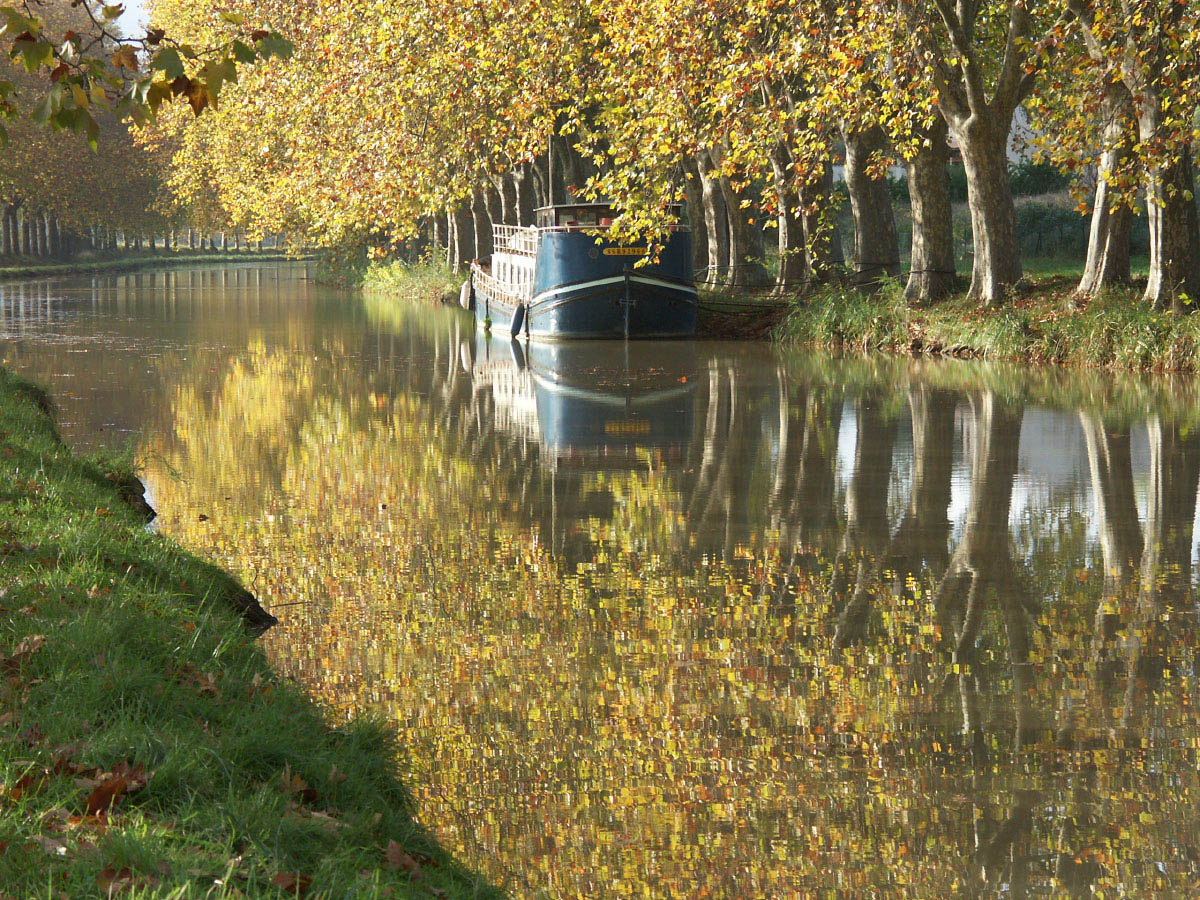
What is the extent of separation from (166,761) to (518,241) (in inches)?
1222

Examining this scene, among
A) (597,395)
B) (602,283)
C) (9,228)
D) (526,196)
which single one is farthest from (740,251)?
(9,228)

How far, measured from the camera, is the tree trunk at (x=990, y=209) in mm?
24891

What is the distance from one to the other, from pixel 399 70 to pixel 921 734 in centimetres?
2667

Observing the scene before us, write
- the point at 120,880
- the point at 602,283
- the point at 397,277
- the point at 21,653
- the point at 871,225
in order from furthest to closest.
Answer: the point at 397,277 → the point at 602,283 → the point at 871,225 → the point at 21,653 → the point at 120,880

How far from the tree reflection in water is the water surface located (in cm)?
2

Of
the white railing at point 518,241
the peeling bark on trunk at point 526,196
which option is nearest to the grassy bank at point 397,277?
the peeling bark on trunk at point 526,196

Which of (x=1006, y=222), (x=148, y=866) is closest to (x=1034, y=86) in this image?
(x=1006, y=222)

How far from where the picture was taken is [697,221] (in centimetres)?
4009

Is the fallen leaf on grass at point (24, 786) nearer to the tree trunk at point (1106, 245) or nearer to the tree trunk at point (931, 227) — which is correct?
the tree trunk at point (1106, 245)

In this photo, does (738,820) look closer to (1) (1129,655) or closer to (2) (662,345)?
(1) (1129,655)

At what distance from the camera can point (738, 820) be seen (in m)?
5.29

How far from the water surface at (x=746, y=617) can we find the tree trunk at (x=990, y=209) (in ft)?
21.0

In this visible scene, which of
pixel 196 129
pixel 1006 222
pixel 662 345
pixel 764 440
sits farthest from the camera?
pixel 196 129

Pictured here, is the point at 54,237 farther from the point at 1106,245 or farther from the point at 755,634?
the point at 755,634
